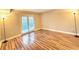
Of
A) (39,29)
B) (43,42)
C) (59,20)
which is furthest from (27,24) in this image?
(59,20)

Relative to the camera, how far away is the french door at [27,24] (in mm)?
1188

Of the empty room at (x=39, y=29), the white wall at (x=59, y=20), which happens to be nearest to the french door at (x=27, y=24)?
the empty room at (x=39, y=29)

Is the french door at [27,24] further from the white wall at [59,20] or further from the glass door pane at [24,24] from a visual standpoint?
the white wall at [59,20]

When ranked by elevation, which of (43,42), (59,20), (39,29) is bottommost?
(43,42)

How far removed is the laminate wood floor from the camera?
42.7 inches

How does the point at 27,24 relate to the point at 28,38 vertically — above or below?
above

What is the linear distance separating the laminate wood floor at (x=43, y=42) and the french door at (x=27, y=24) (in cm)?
7

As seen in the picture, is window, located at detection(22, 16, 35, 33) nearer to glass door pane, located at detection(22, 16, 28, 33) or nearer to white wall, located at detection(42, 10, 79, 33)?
glass door pane, located at detection(22, 16, 28, 33)

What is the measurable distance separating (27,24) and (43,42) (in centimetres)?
35

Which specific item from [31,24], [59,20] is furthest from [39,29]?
[59,20]

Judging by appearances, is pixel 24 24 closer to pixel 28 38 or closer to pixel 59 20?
pixel 28 38

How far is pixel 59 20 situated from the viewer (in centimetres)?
121
